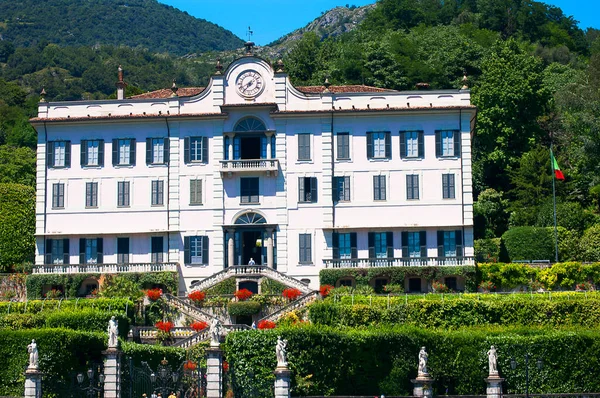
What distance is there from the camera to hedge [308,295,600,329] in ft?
185

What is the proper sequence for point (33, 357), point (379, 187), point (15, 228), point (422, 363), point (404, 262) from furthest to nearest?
point (15, 228), point (379, 187), point (404, 262), point (422, 363), point (33, 357)

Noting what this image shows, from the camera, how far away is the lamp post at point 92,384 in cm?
4550

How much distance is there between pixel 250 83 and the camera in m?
69.2

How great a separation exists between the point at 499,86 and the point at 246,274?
29112 millimetres

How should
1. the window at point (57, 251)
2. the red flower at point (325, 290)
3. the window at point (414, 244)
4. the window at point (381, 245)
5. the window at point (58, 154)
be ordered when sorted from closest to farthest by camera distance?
the red flower at point (325, 290) < the window at point (414, 244) < the window at point (381, 245) < the window at point (57, 251) < the window at point (58, 154)

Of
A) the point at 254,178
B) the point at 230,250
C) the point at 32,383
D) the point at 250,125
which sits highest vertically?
the point at 250,125

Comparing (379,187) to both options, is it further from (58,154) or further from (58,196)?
(58,154)

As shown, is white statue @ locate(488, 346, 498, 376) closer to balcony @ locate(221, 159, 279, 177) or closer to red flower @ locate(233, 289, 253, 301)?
red flower @ locate(233, 289, 253, 301)

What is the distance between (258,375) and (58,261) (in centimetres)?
2360

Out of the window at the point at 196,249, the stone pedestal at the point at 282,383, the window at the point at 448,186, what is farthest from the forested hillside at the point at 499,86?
the stone pedestal at the point at 282,383

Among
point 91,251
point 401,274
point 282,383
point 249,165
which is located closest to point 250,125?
point 249,165

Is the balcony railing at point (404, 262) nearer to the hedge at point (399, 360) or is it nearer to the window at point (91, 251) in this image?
the window at point (91, 251)

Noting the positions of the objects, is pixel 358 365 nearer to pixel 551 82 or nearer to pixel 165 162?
pixel 165 162

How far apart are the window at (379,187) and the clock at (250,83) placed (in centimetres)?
860
